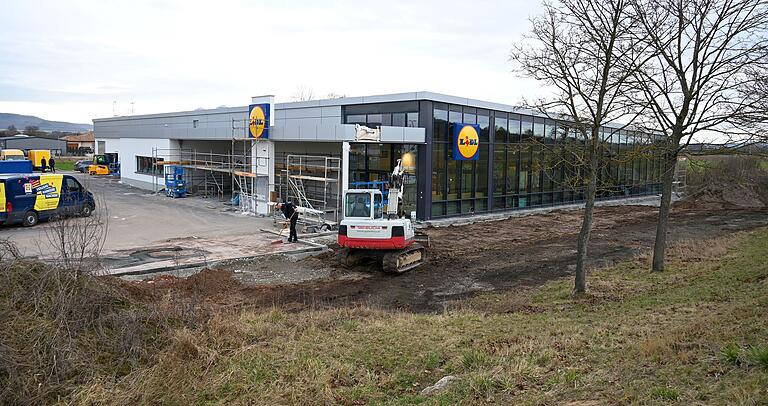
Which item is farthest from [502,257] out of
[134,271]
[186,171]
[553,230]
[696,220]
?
[186,171]

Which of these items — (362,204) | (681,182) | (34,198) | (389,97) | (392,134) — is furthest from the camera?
(681,182)

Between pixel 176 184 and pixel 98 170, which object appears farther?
pixel 98 170

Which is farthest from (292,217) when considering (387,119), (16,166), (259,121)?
(16,166)

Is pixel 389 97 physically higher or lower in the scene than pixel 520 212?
higher

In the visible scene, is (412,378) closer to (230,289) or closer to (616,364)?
(616,364)

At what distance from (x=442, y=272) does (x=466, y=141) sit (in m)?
11.9

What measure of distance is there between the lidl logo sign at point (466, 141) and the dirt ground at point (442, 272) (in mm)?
3684

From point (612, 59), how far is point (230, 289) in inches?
399

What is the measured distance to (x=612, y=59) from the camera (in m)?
12.0

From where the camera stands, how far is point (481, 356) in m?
7.29

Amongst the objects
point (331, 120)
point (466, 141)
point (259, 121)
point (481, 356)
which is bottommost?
point (481, 356)

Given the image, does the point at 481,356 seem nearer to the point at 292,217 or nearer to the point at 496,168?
the point at 292,217

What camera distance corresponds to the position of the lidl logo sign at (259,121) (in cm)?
2558

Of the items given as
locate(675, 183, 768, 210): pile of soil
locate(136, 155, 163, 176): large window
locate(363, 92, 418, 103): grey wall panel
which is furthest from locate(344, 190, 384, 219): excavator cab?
locate(675, 183, 768, 210): pile of soil
